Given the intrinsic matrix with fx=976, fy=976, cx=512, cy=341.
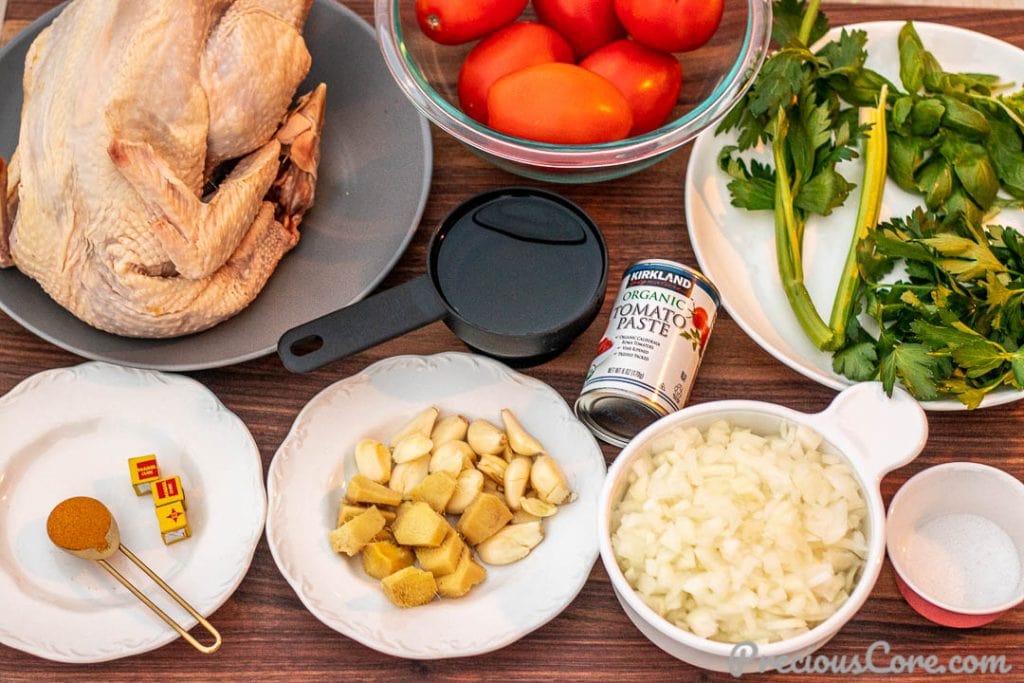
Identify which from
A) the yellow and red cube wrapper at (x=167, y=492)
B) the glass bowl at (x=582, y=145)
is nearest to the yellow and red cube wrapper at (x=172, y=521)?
the yellow and red cube wrapper at (x=167, y=492)

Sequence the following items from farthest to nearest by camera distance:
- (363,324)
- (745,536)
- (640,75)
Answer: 1. (640,75)
2. (363,324)
3. (745,536)

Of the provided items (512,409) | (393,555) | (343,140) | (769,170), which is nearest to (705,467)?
(512,409)

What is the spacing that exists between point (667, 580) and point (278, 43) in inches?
33.4

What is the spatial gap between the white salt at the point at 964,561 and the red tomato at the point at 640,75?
640mm

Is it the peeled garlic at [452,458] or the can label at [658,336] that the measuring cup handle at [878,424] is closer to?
the can label at [658,336]

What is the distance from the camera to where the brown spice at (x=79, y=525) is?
1175mm

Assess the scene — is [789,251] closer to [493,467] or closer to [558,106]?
[558,106]

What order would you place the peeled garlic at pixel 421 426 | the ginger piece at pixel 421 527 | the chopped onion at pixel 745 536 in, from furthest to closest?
the peeled garlic at pixel 421 426
the ginger piece at pixel 421 527
the chopped onion at pixel 745 536

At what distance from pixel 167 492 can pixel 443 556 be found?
0.36 metres

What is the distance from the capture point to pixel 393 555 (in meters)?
1.21

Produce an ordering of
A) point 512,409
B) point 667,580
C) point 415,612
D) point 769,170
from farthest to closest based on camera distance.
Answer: point 769,170 < point 512,409 < point 415,612 < point 667,580

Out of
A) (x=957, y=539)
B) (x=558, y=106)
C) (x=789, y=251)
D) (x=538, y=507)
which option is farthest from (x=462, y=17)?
(x=957, y=539)

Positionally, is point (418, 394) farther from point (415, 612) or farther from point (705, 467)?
point (705, 467)

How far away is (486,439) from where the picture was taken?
1279mm
